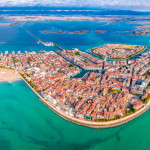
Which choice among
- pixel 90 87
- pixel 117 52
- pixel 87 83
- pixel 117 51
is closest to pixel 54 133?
pixel 90 87

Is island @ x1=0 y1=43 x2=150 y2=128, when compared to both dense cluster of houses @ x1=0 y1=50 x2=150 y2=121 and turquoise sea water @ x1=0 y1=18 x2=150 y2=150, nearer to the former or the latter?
dense cluster of houses @ x1=0 y1=50 x2=150 y2=121

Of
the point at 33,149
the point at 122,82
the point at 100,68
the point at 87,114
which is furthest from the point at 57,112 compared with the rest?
the point at 100,68

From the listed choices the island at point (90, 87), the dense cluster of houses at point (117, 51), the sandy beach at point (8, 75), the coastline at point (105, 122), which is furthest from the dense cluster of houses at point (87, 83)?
the dense cluster of houses at point (117, 51)

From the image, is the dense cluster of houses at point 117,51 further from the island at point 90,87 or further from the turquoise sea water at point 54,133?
the turquoise sea water at point 54,133

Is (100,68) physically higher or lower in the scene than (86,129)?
higher

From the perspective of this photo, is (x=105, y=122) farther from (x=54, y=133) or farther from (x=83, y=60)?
(x=83, y=60)

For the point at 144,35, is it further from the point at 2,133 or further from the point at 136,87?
the point at 2,133

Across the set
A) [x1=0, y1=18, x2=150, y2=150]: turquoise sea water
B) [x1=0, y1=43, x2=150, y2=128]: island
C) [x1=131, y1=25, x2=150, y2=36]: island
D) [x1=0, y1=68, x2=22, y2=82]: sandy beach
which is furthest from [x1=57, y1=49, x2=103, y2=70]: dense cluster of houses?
[x1=131, y1=25, x2=150, y2=36]: island
